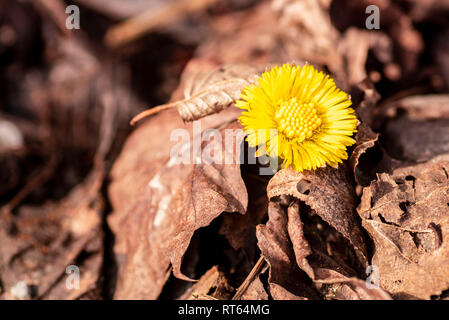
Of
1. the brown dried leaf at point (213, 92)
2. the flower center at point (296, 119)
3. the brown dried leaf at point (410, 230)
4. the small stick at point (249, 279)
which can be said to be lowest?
the small stick at point (249, 279)

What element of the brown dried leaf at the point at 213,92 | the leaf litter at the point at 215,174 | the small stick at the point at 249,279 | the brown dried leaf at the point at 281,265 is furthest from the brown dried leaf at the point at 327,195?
the brown dried leaf at the point at 213,92

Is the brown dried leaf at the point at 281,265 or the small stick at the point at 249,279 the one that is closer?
the brown dried leaf at the point at 281,265

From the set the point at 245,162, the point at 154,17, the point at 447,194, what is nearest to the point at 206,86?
the point at 245,162

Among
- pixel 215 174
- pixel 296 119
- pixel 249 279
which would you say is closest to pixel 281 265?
pixel 249 279

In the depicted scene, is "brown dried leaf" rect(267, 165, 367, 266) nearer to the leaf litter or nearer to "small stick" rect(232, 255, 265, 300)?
the leaf litter

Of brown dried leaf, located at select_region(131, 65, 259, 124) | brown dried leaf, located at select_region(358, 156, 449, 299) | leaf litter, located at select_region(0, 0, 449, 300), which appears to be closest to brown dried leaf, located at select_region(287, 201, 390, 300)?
leaf litter, located at select_region(0, 0, 449, 300)

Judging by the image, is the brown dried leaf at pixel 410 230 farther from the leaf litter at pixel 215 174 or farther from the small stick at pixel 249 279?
the small stick at pixel 249 279
